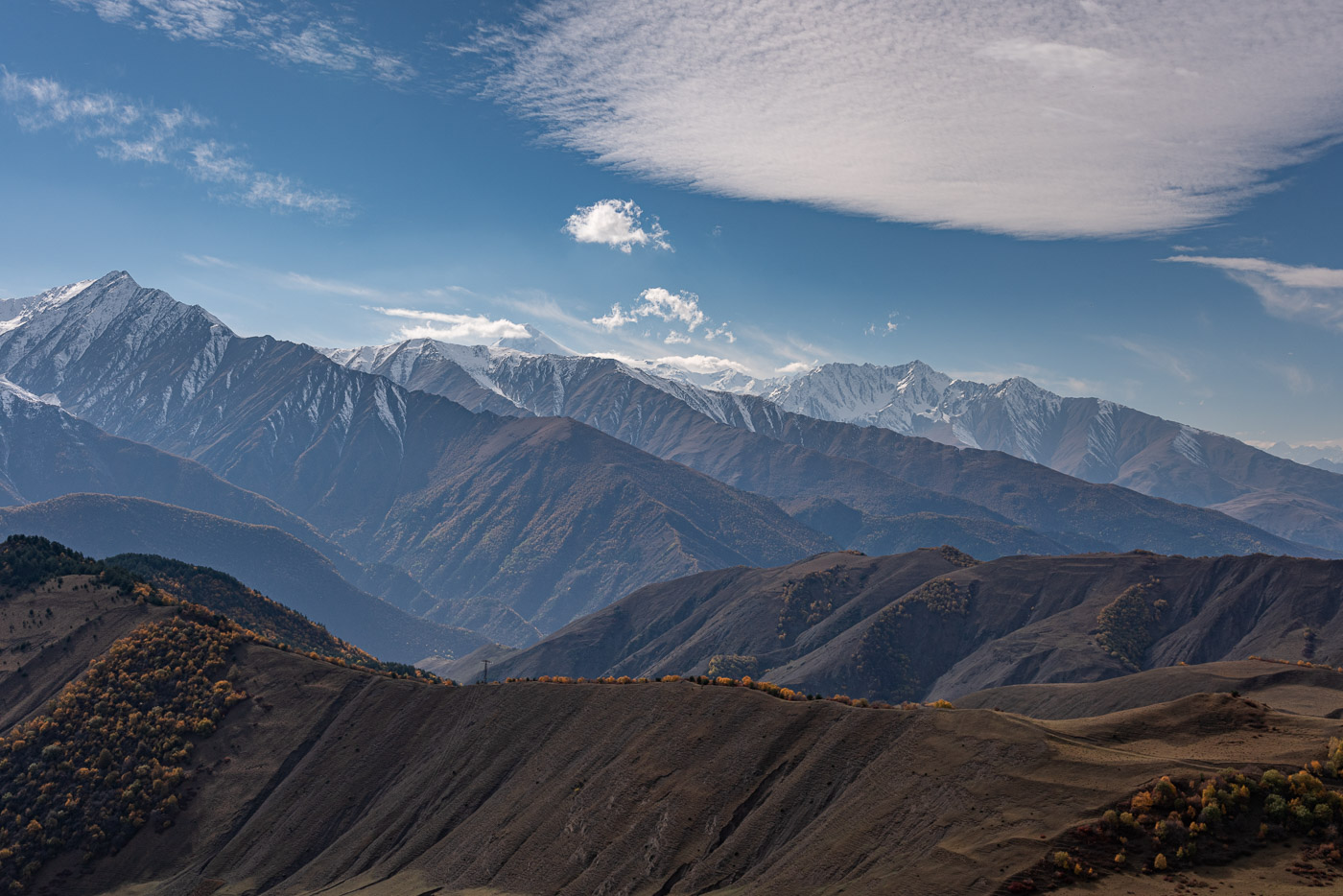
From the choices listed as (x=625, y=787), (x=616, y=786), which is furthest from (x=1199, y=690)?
(x=616, y=786)

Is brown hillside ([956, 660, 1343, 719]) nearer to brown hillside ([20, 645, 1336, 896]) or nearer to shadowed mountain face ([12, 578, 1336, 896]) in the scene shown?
brown hillside ([20, 645, 1336, 896])

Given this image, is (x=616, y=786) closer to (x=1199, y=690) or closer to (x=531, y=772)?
(x=531, y=772)

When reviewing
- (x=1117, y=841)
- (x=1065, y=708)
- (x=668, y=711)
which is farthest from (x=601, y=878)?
(x=1065, y=708)

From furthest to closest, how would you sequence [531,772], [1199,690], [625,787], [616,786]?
[1199,690] < [531,772] < [616,786] < [625,787]

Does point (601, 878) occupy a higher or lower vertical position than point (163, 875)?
higher


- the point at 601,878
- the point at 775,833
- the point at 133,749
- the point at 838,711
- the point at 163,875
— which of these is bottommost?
the point at 163,875

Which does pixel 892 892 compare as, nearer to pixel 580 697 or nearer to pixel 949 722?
pixel 949 722

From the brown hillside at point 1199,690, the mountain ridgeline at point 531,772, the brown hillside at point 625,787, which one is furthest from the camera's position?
the brown hillside at point 1199,690

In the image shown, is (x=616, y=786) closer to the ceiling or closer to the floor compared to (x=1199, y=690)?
closer to the floor

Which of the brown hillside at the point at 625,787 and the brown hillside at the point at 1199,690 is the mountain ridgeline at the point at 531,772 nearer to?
the brown hillside at the point at 625,787

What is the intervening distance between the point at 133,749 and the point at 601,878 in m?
91.1

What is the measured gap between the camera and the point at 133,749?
147750 millimetres

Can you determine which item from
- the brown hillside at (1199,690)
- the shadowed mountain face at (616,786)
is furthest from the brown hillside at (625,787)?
the brown hillside at (1199,690)

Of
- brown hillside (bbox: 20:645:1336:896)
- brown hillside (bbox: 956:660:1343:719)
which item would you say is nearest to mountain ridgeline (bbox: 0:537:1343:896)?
brown hillside (bbox: 20:645:1336:896)
